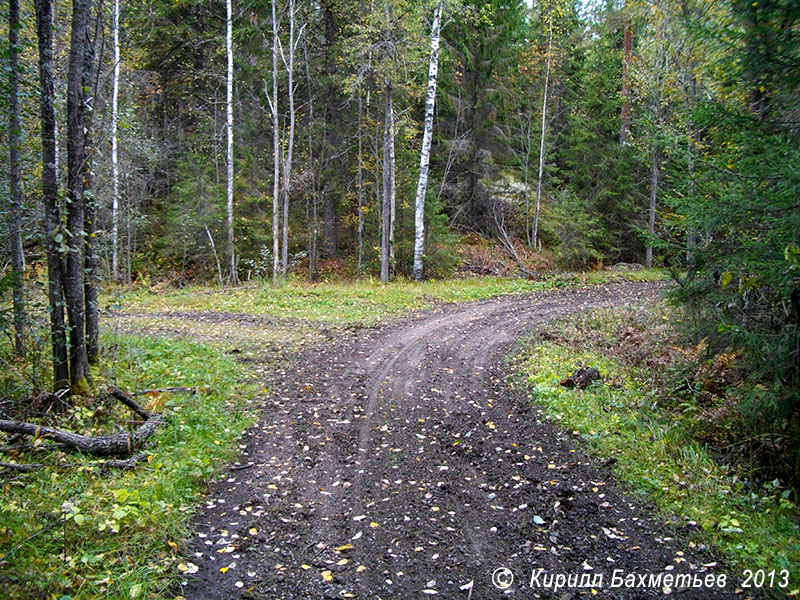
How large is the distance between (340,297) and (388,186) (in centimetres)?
514

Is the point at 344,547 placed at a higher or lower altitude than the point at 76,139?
lower

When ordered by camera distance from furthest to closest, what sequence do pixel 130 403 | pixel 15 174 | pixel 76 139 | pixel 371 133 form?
pixel 371 133 → pixel 15 174 → pixel 130 403 → pixel 76 139

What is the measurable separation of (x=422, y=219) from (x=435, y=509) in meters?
14.4

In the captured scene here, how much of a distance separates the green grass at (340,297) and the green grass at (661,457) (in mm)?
5779

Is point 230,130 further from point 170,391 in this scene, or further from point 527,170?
point 170,391

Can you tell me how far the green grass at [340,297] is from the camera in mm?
13867

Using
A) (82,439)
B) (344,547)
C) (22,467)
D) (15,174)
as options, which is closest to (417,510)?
(344,547)

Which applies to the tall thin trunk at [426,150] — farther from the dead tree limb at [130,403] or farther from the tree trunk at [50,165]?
the dead tree limb at [130,403]

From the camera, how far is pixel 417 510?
15.5 ft

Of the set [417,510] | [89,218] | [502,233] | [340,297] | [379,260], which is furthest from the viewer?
[502,233]

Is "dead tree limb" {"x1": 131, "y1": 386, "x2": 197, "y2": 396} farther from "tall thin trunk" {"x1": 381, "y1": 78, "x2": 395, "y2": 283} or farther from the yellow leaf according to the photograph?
"tall thin trunk" {"x1": 381, "y1": 78, "x2": 395, "y2": 283}

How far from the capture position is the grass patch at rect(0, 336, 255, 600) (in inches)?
139

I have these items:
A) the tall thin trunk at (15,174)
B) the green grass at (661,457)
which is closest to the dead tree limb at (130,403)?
the tall thin trunk at (15,174)

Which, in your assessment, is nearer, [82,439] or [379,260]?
[82,439]
